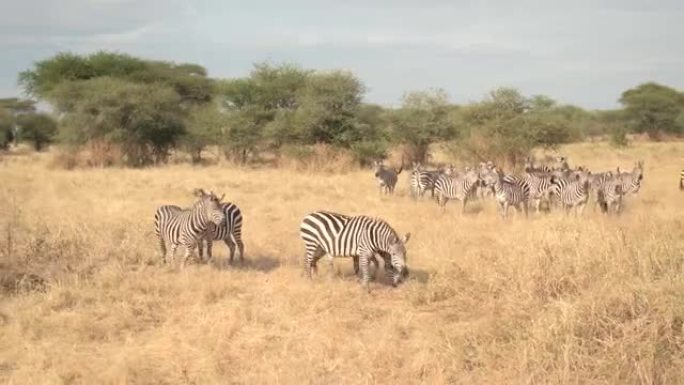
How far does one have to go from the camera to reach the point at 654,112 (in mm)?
50812

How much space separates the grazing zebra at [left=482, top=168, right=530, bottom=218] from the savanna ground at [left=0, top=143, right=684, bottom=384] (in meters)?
3.18

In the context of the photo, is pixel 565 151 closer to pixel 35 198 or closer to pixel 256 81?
pixel 256 81

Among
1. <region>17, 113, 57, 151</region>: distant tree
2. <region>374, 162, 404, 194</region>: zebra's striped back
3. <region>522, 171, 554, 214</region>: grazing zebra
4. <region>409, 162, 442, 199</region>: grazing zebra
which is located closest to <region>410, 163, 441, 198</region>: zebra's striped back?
<region>409, 162, 442, 199</region>: grazing zebra

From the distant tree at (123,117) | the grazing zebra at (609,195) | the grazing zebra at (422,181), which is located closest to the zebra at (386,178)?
the grazing zebra at (422,181)

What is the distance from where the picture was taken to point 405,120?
2925 centimetres

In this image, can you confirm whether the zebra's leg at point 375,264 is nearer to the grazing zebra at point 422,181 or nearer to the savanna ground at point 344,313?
the savanna ground at point 344,313

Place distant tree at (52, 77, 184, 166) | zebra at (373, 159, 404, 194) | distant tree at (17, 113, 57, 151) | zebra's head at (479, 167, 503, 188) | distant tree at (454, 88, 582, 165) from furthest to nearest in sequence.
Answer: distant tree at (17, 113, 57, 151), distant tree at (52, 77, 184, 166), distant tree at (454, 88, 582, 165), zebra at (373, 159, 404, 194), zebra's head at (479, 167, 503, 188)

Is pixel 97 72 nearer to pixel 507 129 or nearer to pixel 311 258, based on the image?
pixel 507 129

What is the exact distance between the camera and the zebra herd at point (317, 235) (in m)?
9.00

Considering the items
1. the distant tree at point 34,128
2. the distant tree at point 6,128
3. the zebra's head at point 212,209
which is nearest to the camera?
the zebra's head at point 212,209

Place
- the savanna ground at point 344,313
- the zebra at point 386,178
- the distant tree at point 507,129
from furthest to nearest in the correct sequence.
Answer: the distant tree at point 507,129
the zebra at point 386,178
the savanna ground at point 344,313

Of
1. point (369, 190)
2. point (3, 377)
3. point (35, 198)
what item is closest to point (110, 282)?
point (3, 377)

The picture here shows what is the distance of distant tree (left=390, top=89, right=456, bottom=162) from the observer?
2902 centimetres

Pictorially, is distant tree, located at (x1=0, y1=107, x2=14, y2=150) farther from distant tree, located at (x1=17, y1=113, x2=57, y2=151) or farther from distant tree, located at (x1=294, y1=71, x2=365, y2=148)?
distant tree, located at (x1=294, y1=71, x2=365, y2=148)
